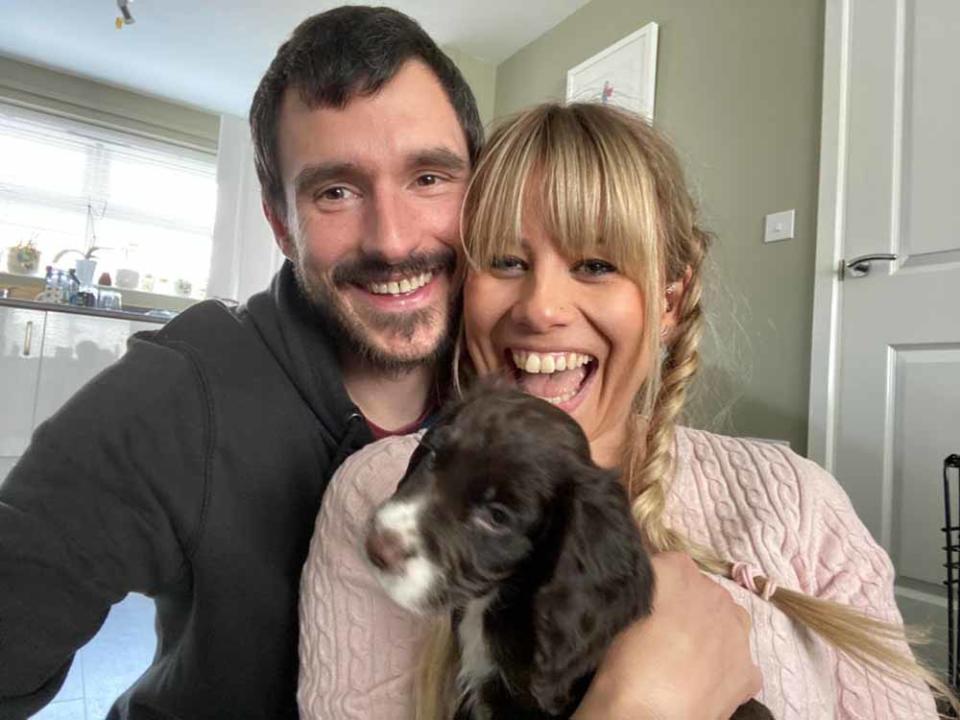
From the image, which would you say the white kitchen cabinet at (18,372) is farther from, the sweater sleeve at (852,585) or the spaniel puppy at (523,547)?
the sweater sleeve at (852,585)

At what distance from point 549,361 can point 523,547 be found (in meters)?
0.40

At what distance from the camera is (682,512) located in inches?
44.5

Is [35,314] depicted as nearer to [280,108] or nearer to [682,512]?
[280,108]

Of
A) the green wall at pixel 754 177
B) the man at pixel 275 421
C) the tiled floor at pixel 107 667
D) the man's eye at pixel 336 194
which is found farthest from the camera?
the green wall at pixel 754 177

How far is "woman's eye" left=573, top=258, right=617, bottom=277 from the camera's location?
1141mm

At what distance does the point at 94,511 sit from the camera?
3.51 feet

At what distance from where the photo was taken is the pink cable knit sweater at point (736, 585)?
3.27ft

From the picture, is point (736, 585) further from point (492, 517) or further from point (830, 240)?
point (830, 240)

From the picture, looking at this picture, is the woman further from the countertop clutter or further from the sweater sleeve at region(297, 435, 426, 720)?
the countertop clutter

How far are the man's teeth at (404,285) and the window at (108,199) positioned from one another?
21.3 ft

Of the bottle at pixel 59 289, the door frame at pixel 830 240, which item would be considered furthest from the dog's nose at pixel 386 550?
the bottle at pixel 59 289

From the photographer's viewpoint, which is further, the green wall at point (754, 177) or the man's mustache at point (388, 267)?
the green wall at point (754, 177)

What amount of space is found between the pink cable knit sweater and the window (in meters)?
6.82

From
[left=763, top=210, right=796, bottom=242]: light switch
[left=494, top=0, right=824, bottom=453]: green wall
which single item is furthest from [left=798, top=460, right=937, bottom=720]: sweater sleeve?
[left=763, top=210, right=796, bottom=242]: light switch
